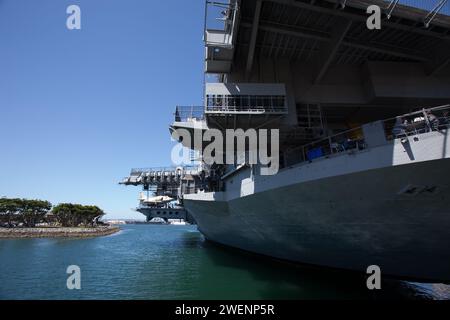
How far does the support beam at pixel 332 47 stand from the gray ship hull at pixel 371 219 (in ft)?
18.2

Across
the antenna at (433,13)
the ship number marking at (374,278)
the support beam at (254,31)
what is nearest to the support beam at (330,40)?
the support beam at (254,31)

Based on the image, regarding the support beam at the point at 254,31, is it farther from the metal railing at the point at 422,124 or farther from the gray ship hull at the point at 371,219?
the metal railing at the point at 422,124

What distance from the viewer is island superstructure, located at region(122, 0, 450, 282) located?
8.54 metres

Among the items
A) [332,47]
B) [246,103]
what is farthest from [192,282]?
[332,47]

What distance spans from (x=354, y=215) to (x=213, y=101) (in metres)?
7.18

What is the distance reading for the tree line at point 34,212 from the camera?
38281 millimetres

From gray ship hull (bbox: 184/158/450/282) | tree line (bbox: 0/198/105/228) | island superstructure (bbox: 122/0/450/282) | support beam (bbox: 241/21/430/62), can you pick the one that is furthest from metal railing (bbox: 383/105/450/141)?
tree line (bbox: 0/198/105/228)

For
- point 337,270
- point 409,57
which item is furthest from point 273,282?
point 409,57

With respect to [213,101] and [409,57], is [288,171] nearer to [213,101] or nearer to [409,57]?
[213,101]

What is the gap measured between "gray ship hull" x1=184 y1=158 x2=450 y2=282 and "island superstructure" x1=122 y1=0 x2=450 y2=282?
4cm

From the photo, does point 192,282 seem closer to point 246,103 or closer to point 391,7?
point 246,103

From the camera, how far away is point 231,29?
441 inches
